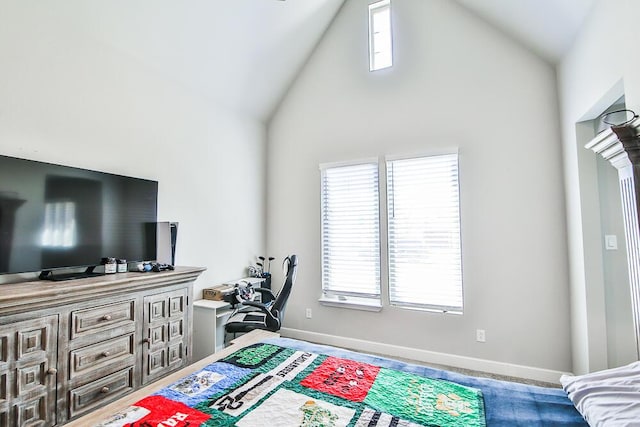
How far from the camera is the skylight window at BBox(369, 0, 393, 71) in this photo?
148 inches

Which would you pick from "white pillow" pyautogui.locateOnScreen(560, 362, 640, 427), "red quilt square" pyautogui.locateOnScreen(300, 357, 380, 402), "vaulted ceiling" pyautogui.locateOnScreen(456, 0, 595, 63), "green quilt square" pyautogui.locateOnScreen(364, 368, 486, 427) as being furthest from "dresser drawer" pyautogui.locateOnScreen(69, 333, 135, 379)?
"vaulted ceiling" pyautogui.locateOnScreen(456, 0, 595, 63)

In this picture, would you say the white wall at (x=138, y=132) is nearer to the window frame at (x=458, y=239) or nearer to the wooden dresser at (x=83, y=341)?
the wooden dresser at (x=83, y=341)

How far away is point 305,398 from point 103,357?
5.00 ft

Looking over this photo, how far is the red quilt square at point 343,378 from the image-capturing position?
4.37ft

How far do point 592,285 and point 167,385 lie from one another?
3.07 meters

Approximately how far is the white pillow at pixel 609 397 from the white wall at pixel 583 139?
5.05ft

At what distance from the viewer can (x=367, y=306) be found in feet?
11.9

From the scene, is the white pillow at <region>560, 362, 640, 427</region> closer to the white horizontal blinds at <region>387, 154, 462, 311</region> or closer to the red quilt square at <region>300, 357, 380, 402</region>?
the red quilt square at <region>300, 357, 380, 402</region>

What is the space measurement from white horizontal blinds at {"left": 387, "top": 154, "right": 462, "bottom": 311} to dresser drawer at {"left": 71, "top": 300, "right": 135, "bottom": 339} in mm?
2593

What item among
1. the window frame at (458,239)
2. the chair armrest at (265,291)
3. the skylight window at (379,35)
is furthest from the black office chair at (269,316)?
the skylight window at (379,35)

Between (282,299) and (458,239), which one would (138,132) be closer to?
(282,299)

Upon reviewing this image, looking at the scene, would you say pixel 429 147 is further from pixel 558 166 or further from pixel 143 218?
pixel 143 218

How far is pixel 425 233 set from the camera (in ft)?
11.2

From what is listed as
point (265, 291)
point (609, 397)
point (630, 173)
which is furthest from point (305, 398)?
point (265, 291)
